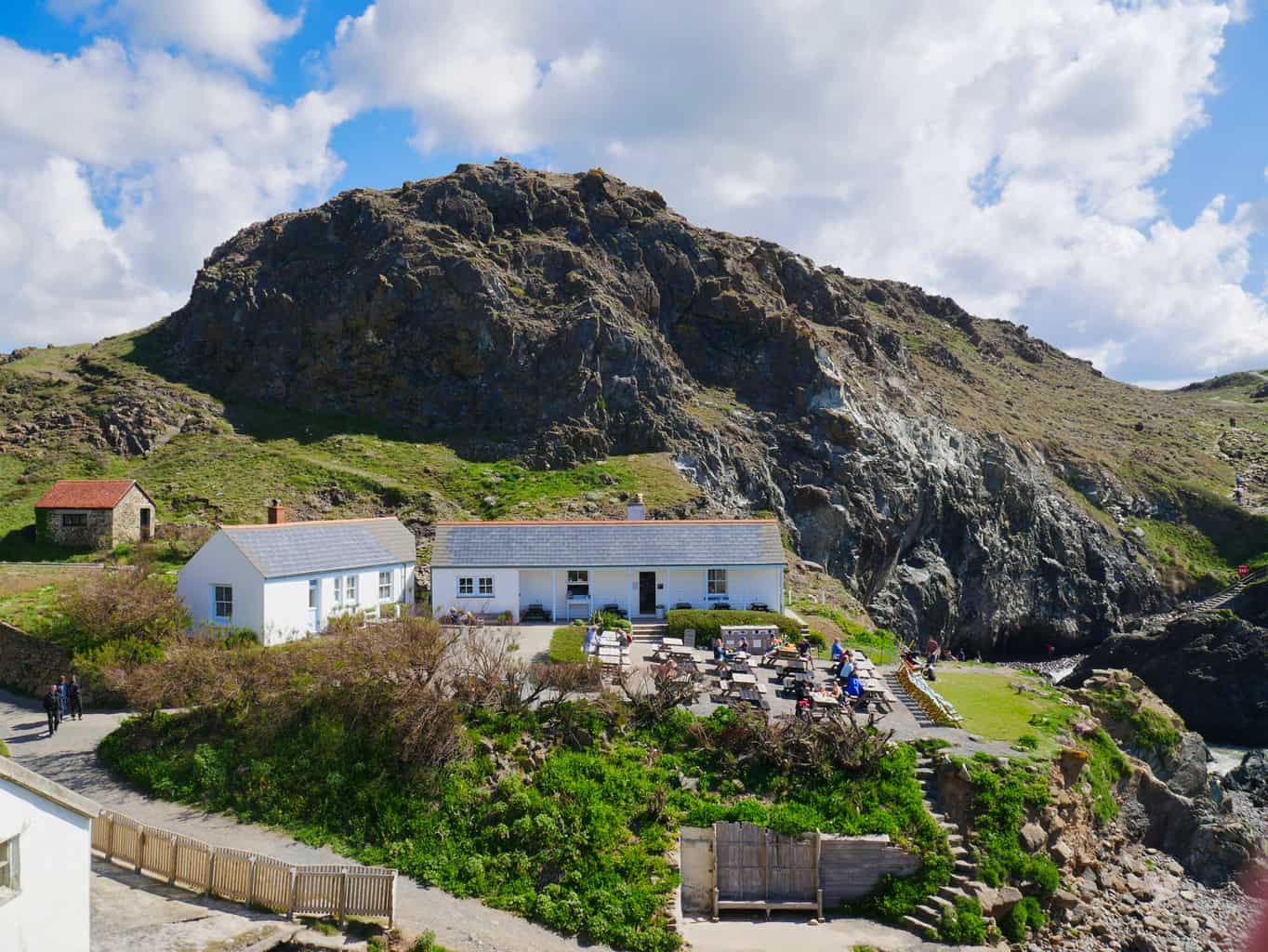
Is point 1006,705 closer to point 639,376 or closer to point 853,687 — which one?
point 853,687

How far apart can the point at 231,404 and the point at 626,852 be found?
55843 mm

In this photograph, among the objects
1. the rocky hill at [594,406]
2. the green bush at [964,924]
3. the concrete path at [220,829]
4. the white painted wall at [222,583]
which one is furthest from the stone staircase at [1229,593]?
the white painted wall at [222,583]

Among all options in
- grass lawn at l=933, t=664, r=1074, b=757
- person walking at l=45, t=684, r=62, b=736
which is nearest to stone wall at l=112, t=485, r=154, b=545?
person walking at l=45, t=684, r=62, b=736

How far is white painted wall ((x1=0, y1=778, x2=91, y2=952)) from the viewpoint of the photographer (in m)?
13.2

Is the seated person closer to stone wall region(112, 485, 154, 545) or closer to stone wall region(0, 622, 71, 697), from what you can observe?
stone wall region(0, 622, 71, 697)

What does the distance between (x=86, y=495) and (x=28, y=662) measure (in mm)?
17411

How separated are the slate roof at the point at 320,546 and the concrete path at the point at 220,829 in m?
6.81

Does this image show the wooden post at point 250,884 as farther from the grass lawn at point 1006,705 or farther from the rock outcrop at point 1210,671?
the rock outcrop at point 1210,671

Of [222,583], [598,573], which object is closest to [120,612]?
[222,583]

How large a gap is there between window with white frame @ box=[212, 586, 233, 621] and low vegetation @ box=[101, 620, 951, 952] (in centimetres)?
419

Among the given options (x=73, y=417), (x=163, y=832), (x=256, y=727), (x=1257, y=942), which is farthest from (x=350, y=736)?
(x=73, y=417)

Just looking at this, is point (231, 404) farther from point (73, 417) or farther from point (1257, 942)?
point (1257, 942)

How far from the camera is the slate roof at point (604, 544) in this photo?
119 feet

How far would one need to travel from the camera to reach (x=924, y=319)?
391 ft
